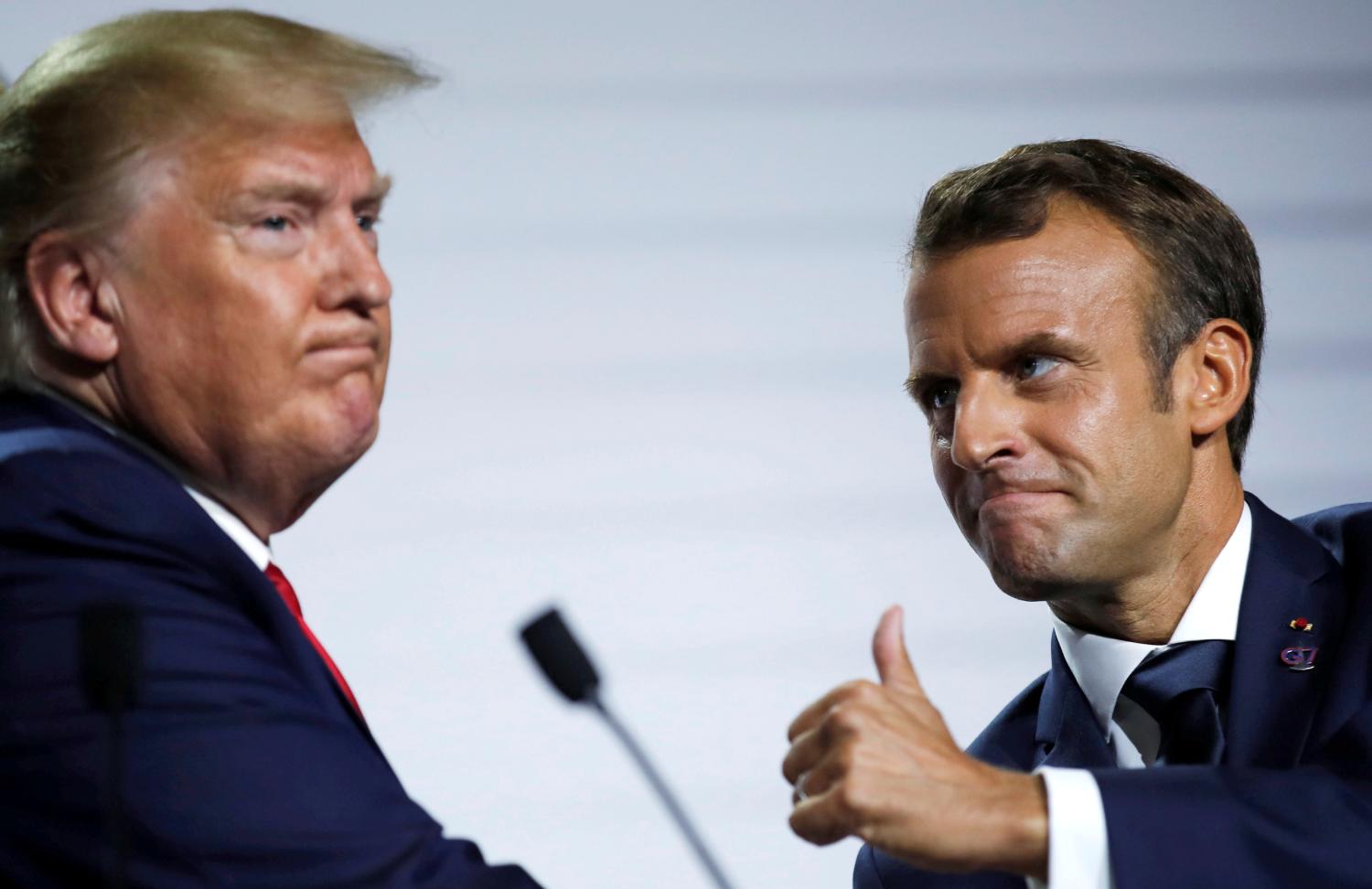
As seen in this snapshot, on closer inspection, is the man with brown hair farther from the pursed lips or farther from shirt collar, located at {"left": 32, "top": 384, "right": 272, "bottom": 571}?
shirt collar, located at {"left": 32, "top": 384, "right": 272, "bottom": 571}

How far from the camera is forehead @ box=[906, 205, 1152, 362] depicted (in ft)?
6.41

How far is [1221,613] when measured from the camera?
6.46 feet

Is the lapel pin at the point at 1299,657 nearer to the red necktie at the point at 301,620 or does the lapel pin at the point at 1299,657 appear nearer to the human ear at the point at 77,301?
the red necktie at the point at 301,620

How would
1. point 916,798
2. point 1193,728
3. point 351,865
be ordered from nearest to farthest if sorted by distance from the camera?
point 351,865, point 916,798, point 1193,728

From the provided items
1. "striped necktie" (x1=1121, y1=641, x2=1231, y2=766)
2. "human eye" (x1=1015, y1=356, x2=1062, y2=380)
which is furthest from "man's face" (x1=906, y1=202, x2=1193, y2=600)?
"striped necktie" (x1=1121, y1=641, x2=1231, y2=766)

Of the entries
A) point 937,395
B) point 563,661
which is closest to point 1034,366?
point 937,395

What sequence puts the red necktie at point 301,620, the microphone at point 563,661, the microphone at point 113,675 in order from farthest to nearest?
the red necktie at point 301,620, the microphone at point 563,661, the microphone at point 113,675

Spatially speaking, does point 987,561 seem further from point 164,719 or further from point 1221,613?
point 164,719

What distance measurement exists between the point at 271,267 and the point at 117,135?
0.60ft

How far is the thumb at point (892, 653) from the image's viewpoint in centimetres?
158

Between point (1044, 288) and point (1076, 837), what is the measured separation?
0.74 m

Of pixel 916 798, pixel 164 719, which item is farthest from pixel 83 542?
pixel 916 798

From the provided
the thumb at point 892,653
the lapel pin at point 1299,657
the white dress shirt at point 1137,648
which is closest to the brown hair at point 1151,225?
the white dress shirt at point 1137,648

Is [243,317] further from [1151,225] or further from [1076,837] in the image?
[1151,225]
